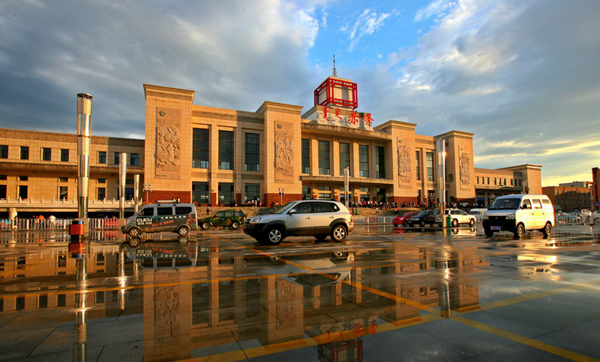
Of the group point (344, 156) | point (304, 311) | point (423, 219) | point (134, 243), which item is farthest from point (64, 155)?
point (304, 311)

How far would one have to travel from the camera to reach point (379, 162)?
5866 centimetres

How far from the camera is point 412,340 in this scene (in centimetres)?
348

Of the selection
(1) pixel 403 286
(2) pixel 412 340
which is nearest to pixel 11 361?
(2) pixel 412 340

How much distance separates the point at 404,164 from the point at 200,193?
3625cm

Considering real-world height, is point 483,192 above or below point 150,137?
below

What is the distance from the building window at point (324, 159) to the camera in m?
53.5

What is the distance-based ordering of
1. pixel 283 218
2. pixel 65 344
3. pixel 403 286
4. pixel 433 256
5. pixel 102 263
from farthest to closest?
1. pixel 283 218
2. pixel 433 256
3. pixel 102 263
4. pixel 403 286
5. pixel 65 344

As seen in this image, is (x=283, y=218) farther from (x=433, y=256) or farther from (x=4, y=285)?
(x=4, y=285)

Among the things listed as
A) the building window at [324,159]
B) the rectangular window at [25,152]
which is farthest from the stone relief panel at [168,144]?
the building window at [324,159]

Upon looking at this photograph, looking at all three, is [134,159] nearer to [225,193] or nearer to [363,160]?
[225,193]

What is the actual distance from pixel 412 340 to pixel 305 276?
3585mm

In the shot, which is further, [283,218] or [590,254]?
[283,218]

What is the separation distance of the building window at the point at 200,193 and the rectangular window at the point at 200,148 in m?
2.79

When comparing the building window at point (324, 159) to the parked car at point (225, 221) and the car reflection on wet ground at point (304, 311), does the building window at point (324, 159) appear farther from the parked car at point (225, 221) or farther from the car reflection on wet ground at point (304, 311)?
the car reflection on wet ground at point (304, 311)
